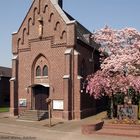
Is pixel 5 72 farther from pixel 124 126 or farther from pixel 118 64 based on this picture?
pixel 124 126

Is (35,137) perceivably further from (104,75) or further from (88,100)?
(88,100)

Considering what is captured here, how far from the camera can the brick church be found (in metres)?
34.5

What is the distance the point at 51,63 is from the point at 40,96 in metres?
3.95

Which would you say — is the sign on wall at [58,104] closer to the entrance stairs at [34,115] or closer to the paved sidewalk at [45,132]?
the entrance stairs at [34,115]

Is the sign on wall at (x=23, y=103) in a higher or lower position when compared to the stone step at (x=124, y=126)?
higher

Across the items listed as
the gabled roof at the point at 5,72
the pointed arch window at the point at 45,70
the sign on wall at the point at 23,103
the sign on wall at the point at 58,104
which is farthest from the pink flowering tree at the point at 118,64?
the gabled roof at the point at 5,72

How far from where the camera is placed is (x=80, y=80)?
34.2m

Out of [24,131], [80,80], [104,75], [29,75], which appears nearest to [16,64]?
[29,75]

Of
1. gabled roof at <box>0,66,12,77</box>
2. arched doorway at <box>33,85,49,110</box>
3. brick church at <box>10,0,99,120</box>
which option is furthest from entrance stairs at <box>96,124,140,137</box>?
gabled roof at <box>0,66,12,77</box>

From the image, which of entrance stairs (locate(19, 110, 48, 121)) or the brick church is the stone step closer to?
the brick church

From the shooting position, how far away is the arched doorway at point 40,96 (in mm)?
36969

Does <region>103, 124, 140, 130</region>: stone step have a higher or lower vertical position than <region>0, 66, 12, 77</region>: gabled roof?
lower

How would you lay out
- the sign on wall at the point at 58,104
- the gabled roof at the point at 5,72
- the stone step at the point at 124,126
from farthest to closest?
the gabled roof at the point at 5,72
the sign on wall at the point at 58,104
the stone step at the point at 124,126

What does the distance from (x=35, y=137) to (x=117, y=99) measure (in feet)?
41.3
